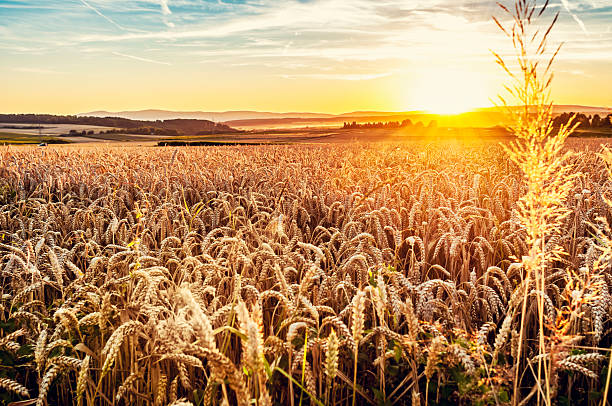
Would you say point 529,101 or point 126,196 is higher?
point 529,101

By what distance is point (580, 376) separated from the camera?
2525 mm

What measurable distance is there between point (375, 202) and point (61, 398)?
3.61 m

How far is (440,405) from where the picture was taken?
2129mm

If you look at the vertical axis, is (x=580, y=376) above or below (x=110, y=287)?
below

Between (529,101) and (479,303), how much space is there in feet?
6.08

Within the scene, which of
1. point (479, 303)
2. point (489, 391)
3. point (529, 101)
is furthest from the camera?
point (479, 303)

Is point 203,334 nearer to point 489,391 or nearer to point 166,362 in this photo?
point 489,391

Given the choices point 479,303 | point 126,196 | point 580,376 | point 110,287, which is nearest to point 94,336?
point 110,287

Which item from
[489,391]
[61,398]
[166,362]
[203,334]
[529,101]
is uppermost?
[529,101]

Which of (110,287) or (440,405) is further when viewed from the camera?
(110,287)

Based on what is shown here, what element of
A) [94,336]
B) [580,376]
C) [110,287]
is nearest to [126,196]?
[110,287]

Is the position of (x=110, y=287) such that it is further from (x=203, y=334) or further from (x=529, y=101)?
(x=529, y=101)

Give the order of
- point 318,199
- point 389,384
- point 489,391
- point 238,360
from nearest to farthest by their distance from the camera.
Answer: point 489,391 < point 389,384 < point 238,360 < point 318,199

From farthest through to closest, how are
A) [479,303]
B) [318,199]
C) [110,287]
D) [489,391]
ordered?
[318,199] < [110,287] < [479,303] < [489,391]
